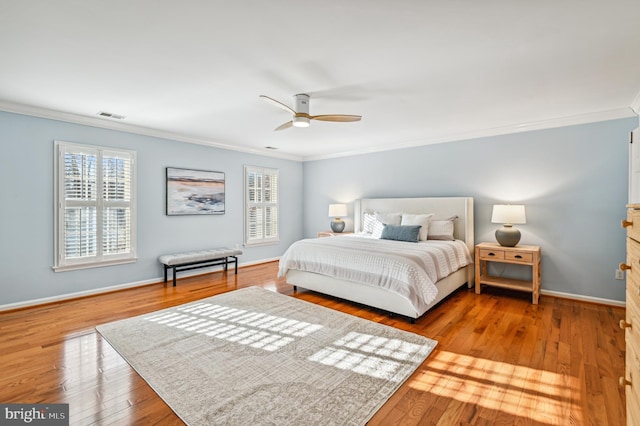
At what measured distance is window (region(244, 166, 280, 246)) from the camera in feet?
20.4

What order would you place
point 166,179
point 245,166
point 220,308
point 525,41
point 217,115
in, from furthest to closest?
point 245,166
point 166,179
point 217,115
point 220,308
point 525,41

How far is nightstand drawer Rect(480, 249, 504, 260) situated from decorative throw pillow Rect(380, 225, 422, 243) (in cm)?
91

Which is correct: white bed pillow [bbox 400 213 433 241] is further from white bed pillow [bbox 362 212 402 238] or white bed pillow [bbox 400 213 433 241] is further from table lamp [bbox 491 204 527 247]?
table lamp [bbox 491 204 527 247]

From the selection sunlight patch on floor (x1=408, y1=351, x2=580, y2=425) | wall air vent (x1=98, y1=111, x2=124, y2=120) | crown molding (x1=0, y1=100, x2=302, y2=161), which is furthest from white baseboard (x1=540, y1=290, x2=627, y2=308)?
wall air vent (x1=98, y1=111, x2=124, y2=120)

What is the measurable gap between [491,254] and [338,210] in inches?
118

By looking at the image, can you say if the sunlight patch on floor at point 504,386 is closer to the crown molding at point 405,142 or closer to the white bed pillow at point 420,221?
the white bed pillow at point 420,221

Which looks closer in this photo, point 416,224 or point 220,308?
point 220,308

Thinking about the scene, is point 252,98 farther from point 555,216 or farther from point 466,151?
point 555,216

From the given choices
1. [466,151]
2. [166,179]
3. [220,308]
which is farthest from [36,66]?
[466,151]

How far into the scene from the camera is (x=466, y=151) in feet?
15.9

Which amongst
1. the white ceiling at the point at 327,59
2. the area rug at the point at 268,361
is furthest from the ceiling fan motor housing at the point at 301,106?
the area rug at the point at 268,361

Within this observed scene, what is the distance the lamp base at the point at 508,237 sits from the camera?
4043 mm

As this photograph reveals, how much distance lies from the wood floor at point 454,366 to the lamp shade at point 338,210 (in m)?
2.59

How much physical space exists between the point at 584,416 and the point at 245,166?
5.83 meters
